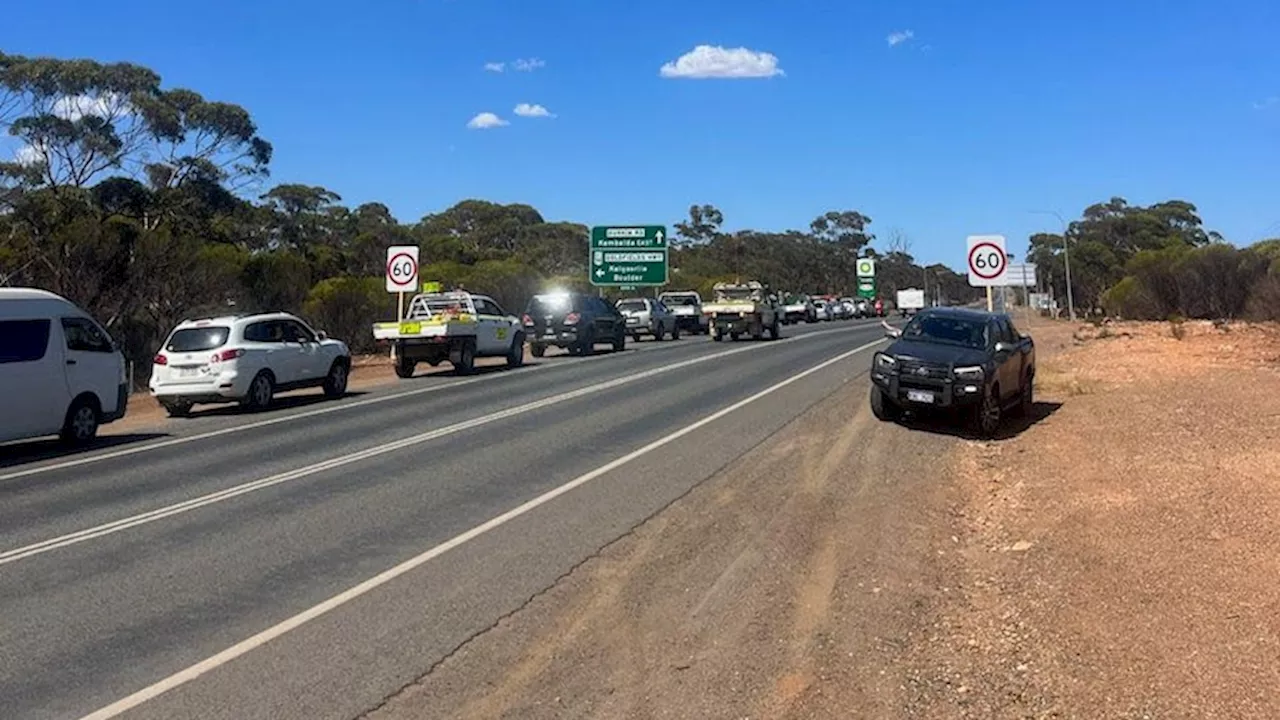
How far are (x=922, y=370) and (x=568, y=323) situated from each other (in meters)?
19.6

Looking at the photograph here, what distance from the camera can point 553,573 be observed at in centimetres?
805

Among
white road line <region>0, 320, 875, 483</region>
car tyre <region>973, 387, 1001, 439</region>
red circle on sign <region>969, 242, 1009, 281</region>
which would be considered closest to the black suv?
white road line <region>0, 320, 875, 483</region>

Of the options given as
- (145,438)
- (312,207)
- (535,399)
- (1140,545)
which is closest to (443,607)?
(1140,545)

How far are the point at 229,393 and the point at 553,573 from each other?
519 inches

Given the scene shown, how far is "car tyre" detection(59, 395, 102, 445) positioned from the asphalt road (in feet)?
2.55

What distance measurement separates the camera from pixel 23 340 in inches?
600

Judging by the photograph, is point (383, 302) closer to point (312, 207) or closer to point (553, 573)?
point (553, 573)

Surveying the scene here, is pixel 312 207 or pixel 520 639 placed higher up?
pixel 312 207

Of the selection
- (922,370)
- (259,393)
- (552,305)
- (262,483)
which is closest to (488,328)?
(552,305)

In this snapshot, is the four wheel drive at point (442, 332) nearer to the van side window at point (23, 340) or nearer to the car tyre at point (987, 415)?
the van side window at point (23, 340)

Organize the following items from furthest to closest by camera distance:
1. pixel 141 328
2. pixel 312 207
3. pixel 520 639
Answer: pixel 312 207 → pixel 141 328 → pixel 520 639

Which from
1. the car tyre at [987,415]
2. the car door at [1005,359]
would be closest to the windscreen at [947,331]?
the car door at [1005,359]

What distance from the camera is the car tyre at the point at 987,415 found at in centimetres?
1514

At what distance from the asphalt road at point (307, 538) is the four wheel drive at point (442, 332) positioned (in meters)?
6.97
